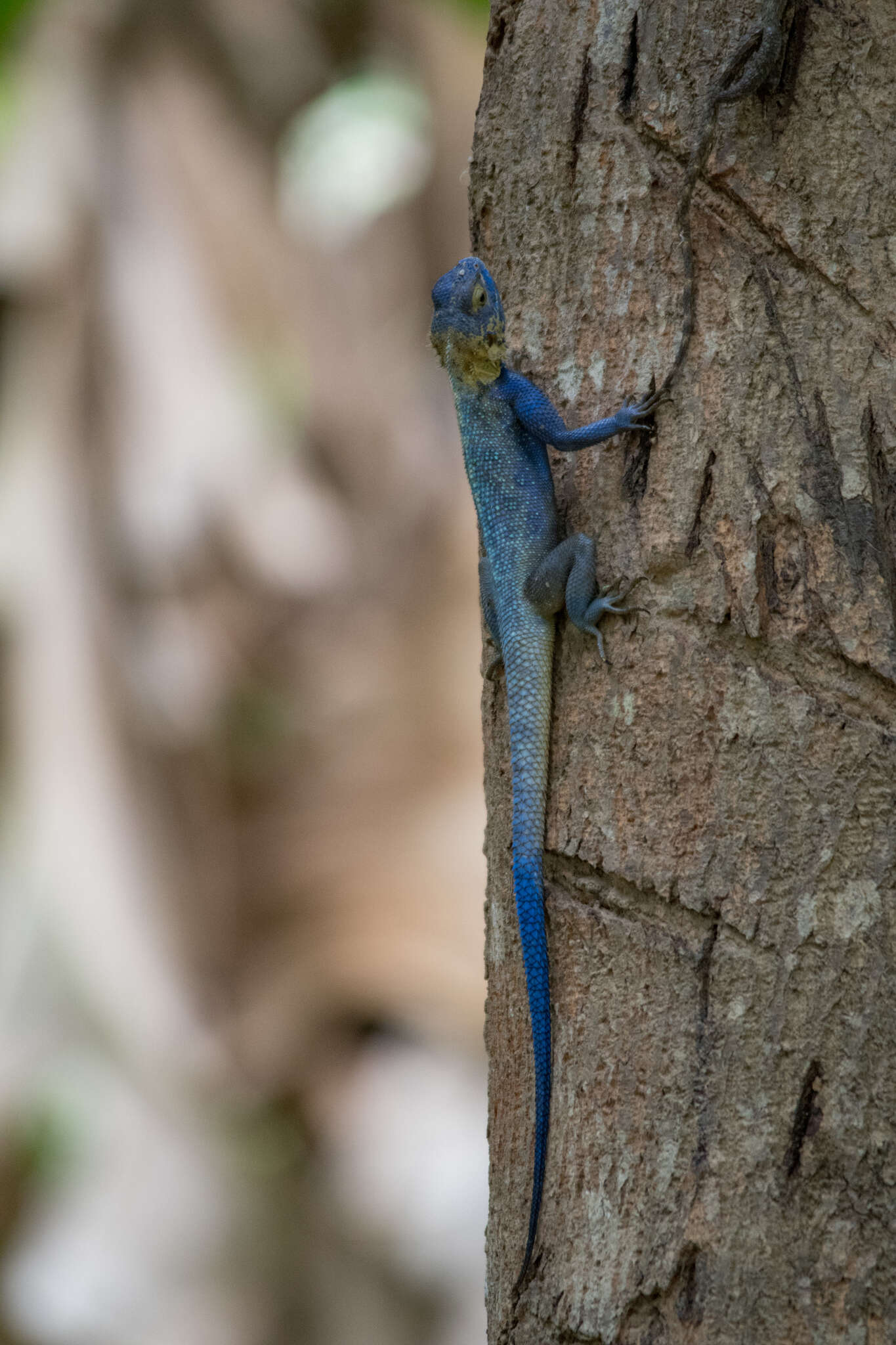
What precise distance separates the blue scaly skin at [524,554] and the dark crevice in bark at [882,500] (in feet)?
1.26

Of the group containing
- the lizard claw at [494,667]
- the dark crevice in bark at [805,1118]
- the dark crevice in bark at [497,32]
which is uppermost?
the dark crevice in bark at [497,32]

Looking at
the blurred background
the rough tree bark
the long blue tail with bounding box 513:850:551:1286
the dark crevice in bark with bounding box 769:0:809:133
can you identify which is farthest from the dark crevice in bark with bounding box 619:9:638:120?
the blurred background

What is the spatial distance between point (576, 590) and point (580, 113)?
0.94 meters

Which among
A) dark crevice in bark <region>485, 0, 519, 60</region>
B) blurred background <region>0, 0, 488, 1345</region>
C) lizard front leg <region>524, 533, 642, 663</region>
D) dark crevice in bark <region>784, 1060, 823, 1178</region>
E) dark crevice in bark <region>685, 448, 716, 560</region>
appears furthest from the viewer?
blurred background <region>0, 0, 488, 1345</region>

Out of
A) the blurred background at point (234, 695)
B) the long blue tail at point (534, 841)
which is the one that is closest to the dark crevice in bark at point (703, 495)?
the long blue tail at point (534, 841)

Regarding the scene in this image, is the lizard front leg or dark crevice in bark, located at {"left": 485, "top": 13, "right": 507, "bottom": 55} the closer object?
the lizard front leg

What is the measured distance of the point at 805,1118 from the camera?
5.95ft

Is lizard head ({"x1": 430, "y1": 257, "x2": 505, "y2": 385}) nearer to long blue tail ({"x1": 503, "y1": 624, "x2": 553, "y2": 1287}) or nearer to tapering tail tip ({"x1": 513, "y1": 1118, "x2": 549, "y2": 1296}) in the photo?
long blue tail ({"x1": 503, "y1": 624, "x2": 553, "y2": 1287})

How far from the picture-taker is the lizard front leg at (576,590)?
6.91ft

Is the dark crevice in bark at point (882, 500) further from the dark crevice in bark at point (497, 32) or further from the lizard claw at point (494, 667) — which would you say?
the dark crevice in bark at point (497, 32)

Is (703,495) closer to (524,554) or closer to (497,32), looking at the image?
(524,554)

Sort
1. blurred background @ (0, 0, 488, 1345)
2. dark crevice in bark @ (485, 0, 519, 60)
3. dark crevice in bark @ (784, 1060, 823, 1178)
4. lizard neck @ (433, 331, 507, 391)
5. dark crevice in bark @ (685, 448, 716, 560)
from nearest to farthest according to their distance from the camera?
dark crevice in bark @ (784, 1060, 823, 1178)
dark crevice in bark @ (685, 448, 716, 560)
dark crevice in bark @ (485, 0, 519, 60)
lizard neck @ (433, 331, 507, 391)
blurred background @ (0, 0, 488, 1345)

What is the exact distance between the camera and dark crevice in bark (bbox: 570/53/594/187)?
2.20 metres

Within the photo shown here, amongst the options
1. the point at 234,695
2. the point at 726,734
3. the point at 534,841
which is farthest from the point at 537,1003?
the point at 234,695
